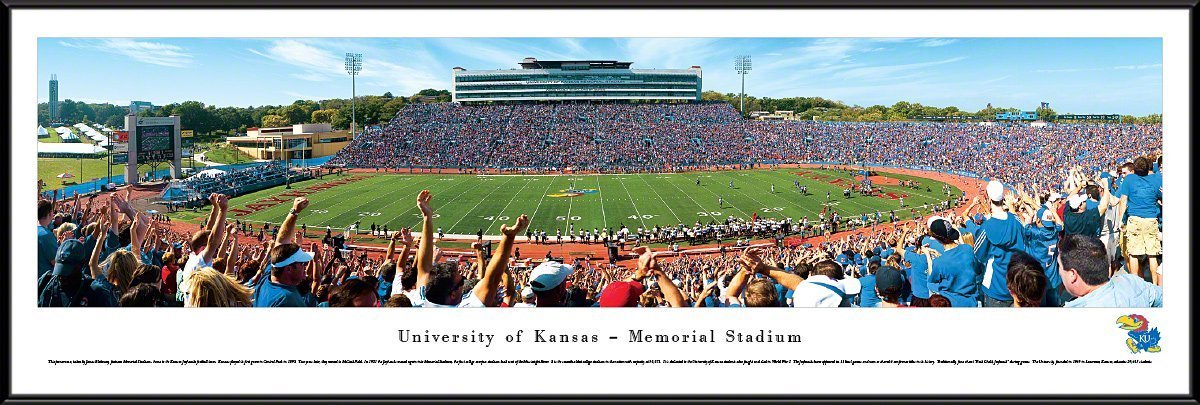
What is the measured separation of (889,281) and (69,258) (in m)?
6.12

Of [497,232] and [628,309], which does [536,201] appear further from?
[628,309]

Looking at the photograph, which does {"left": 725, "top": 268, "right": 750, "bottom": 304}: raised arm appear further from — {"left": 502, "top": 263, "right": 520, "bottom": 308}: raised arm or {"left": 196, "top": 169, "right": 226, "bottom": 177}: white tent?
{"left": 196, "top": 169, "right": 226, "bottom": 177}: white tent

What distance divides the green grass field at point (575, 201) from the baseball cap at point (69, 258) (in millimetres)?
19334

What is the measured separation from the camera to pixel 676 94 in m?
70.7

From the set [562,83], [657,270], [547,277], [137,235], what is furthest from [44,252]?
[562,83]

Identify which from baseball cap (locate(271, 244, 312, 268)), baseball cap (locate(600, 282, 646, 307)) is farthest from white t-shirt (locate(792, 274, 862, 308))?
baseball cap (locate(271, 244, 312, 268))

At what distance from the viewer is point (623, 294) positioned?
4.80 m

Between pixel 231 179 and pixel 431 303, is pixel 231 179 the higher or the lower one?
the higher one

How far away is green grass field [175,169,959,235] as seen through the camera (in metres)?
26.5

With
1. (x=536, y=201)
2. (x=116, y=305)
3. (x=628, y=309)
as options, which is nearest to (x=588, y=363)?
(x=628, y=309)

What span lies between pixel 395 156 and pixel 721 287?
49251 mm
